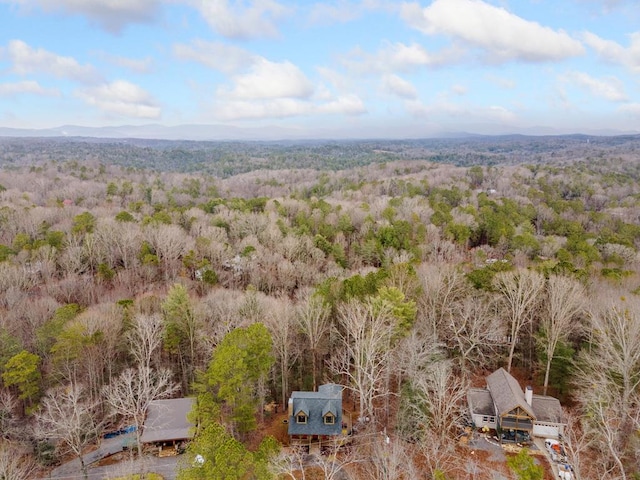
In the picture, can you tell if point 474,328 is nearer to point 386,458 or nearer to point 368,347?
point 368,347

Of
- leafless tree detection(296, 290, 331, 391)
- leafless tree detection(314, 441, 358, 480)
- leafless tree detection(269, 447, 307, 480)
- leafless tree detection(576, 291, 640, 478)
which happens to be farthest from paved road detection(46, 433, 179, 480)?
leafless tree detection(576, 291, 640, 478)

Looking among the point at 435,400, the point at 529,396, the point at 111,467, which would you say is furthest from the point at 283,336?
the point at 529,396

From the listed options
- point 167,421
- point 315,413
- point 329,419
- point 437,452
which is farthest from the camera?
point 167,421

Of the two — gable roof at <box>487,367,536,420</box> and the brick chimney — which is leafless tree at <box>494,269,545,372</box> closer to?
gable roof at <box>487,367,536,420</box>

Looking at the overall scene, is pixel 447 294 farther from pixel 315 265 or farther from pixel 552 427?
pixel 315 265

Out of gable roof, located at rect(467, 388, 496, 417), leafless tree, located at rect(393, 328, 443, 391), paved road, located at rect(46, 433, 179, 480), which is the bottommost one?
paved road, located at rect(46, 433, 179, 480)
